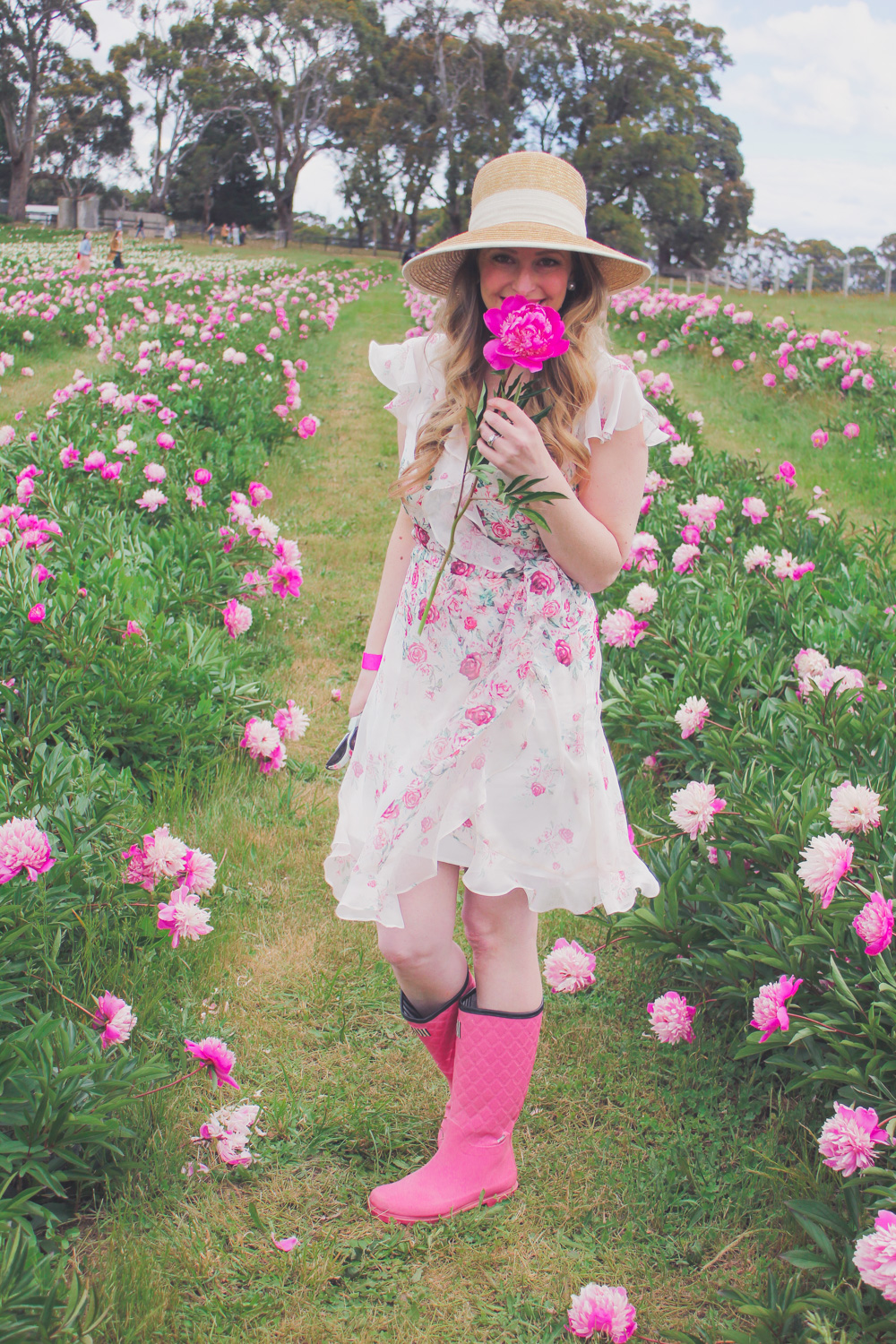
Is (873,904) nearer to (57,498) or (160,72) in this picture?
(57,498)

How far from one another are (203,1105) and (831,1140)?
54.3 inches

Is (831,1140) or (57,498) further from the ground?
(57,498)

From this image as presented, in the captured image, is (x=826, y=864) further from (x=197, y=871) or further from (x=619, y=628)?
(x=619, y=628)

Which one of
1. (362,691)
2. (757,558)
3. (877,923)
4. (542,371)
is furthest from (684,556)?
(877,923)

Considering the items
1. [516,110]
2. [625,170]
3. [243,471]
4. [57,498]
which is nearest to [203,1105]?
[57,498]

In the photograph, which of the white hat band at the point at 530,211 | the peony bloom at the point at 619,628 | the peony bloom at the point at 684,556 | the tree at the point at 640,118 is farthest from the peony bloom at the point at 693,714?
the tree at the point at 640,118

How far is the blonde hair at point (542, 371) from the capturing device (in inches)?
79.4

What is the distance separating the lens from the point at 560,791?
81.2 inches

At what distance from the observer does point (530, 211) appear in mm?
2027

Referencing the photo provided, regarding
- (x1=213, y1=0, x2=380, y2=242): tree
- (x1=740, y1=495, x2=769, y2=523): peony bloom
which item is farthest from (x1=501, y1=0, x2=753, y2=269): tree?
(x1=740, y1=495, x2=769, y2=523): peony bloom

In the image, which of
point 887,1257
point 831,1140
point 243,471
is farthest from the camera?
point 243,471

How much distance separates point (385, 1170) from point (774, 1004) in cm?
94

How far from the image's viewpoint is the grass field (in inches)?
77.8

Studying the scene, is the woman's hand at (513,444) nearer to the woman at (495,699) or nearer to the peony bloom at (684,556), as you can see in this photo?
the woman at (495,699)
